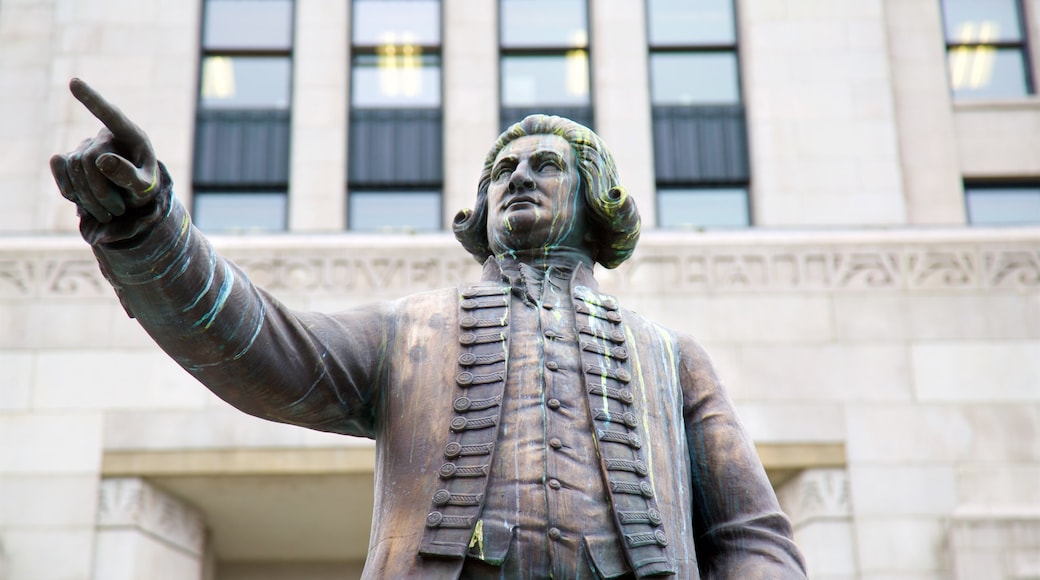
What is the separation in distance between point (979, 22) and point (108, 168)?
738 inches

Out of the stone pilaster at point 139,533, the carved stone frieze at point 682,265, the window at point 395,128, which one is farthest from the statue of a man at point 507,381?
the window at point 395,128

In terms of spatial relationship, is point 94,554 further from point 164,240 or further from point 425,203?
point 164,240

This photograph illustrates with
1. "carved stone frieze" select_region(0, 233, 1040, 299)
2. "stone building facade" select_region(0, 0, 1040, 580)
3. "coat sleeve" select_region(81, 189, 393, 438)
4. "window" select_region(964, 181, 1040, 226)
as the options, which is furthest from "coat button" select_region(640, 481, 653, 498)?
"window" select_region(964, 181, 1040, 226)

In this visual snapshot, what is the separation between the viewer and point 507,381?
4.89m

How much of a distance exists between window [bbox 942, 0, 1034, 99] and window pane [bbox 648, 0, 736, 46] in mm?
3054

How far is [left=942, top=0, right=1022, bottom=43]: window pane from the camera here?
20.7 m

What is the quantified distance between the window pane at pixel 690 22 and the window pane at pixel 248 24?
5.12m

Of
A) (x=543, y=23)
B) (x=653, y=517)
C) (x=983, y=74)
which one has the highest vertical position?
(x=543, y=23)

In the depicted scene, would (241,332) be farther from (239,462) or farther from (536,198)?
(239,462)

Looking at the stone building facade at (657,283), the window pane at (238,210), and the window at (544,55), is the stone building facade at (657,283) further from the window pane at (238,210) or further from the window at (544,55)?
the window pane at (238,210)

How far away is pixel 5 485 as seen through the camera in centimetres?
1694

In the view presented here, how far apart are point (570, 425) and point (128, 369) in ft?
44.1

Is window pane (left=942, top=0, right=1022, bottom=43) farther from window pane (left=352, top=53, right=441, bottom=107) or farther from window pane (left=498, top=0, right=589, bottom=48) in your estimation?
window pane (left=352, top=53, right=441, bottom=107)

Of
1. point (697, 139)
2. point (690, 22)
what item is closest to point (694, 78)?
point (690, 22)
